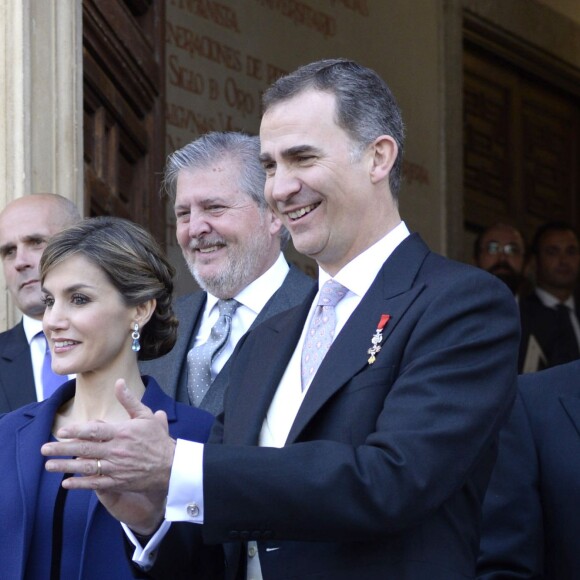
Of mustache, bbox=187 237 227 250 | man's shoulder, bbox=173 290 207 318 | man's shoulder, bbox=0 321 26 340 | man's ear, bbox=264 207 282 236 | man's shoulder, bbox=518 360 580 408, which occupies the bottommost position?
man's shoulder, bbox=518 360 580 408

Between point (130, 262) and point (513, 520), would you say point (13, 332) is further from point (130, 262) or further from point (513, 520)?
point (513, 520)

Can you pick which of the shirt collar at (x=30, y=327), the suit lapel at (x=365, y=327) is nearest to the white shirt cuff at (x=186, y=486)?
the suit lapel at (x=365, y=327)

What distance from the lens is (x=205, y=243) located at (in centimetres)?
479

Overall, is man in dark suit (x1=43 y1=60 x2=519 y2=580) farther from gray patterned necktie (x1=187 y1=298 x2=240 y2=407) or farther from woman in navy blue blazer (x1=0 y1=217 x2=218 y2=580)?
gray patterned necktie (x1=187 y1=298 x2=240 y2=407)

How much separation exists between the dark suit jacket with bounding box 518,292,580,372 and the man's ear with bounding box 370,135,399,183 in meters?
4.25

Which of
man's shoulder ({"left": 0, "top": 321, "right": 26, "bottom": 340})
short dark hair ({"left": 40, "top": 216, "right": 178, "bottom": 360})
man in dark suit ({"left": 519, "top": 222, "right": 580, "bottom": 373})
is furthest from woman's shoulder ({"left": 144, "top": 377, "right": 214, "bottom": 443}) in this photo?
man in dark suit ({"left": 519, "top": 222, "right": 580, "bottom": 373})

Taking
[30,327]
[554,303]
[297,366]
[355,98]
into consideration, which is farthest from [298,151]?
[554,303]

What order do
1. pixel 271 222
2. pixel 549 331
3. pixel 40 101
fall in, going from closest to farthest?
pixel 271 222
pixel 40 101
pixel 549 331

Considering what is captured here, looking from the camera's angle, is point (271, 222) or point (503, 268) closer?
point (271, 222)

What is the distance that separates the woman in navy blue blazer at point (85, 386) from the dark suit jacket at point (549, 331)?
3719mm

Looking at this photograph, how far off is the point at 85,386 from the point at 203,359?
0.75 m

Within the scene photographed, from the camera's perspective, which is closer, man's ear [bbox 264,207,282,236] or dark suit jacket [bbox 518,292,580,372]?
man's ear [bbox 264,207,282,236]

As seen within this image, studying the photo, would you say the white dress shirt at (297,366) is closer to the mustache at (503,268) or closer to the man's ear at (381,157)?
the man's ear at (381,157)

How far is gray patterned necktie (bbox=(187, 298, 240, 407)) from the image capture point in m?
4.52
